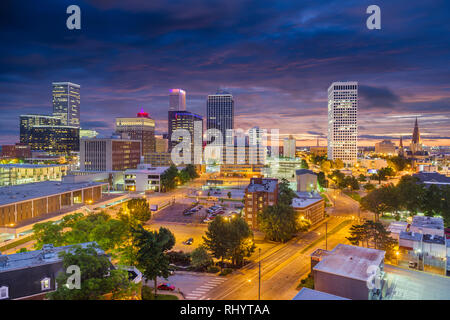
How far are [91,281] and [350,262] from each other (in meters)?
27.1

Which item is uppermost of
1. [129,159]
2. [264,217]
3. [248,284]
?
[129,159]

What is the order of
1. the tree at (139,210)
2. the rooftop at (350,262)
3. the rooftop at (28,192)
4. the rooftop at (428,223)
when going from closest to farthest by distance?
the rooftop at (350,262) < the rooftop at (428,223) < the rooftop at (28,192) < the tree at (139,210)

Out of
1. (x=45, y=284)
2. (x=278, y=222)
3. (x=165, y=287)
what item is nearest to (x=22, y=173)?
(x=165, y=287)

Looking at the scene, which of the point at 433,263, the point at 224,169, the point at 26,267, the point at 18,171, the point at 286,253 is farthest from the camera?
the point at 224,169

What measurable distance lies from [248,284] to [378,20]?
32189 millimetres

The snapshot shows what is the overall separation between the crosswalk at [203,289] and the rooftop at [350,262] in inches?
529

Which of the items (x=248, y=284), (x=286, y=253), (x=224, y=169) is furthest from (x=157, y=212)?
(x=224, y=169)

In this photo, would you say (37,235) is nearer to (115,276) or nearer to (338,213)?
(115,276)

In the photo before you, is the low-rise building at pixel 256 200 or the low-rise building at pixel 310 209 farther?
the low-rise building at pixel 256 200

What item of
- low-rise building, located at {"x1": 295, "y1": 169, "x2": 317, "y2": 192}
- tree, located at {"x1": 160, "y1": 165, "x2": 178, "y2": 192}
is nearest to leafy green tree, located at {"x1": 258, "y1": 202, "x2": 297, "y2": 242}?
low-rise building, located at {"x1": 295, "y1": 169, "x2": 317, "y2": 192}

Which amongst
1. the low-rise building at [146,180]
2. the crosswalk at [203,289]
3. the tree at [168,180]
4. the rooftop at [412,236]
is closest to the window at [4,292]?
the crosswalk at [203,289]

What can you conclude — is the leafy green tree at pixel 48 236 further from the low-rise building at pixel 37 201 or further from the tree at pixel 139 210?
the tree at pixel 139 210

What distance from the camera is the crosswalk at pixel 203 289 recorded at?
34.2 metres

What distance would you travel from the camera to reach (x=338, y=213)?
78562 mm
